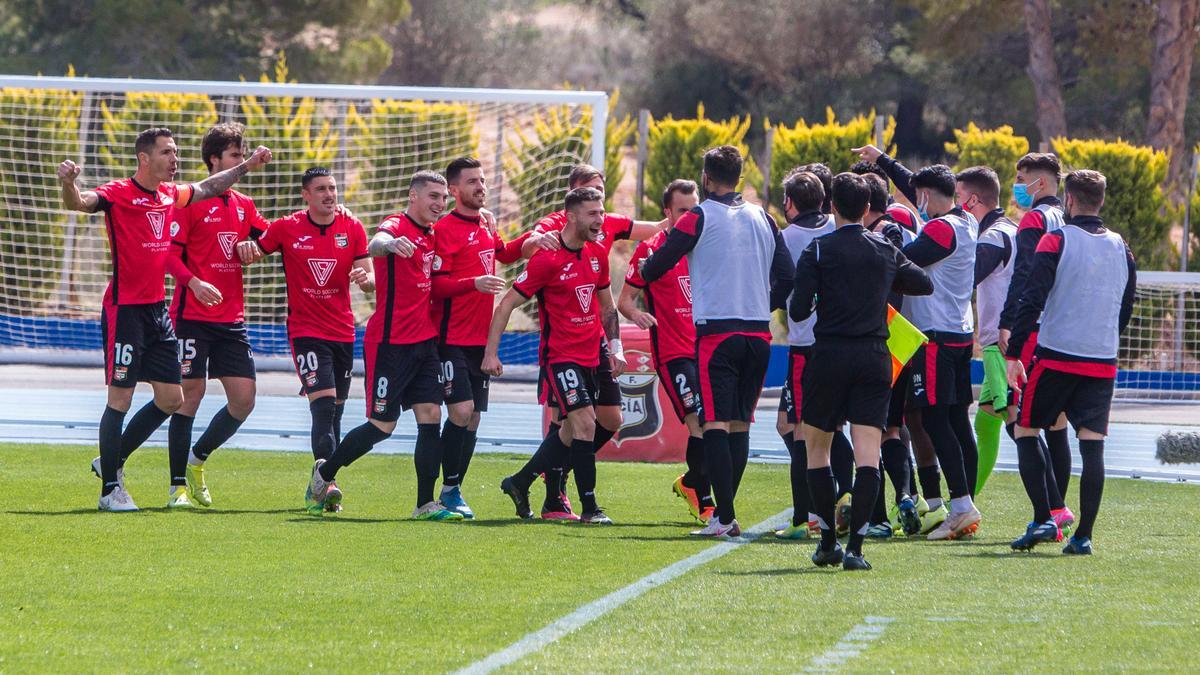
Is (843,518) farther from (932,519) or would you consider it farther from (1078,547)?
(1078,547)

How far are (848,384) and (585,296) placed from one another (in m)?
2.12

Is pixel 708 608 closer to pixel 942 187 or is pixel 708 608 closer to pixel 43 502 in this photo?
pixel 942 187

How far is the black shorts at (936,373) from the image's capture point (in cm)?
815

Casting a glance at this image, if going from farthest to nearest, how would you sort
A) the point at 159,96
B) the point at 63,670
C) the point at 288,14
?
1. the point at 288,14
2. the point at 159,96
3. the point at 63,670

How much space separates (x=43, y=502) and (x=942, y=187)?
16.7 feet

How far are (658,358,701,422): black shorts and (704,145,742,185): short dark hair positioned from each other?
1173 mm

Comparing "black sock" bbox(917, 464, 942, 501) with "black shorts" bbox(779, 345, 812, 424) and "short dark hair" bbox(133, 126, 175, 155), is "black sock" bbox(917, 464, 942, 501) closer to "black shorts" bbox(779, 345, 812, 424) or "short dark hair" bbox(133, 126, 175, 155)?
"black shorts" bbox(779, 345, 812, 424)

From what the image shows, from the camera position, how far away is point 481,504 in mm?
9375

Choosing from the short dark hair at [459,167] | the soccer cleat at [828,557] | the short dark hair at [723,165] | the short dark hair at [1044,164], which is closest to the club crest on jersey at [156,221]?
the short dark hair at [459,167]

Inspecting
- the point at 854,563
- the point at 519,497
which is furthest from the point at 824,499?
the point at 519,497

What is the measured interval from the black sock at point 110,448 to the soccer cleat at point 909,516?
4120mm

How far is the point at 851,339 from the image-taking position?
22.3ft

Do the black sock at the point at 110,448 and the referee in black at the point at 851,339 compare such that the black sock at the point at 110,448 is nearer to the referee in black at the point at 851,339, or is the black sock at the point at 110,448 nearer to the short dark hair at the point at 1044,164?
the referee in black at the point at 851,339

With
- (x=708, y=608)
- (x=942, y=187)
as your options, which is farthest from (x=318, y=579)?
(x=942, y=187)
